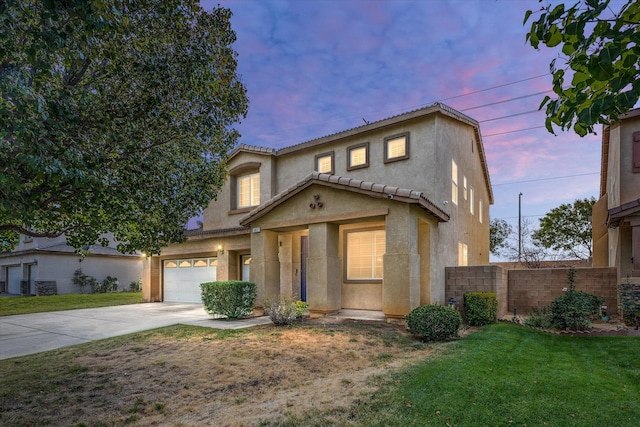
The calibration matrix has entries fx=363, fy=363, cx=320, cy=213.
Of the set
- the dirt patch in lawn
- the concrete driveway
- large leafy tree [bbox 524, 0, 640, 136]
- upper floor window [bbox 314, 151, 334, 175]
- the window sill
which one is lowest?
the concrete driveway

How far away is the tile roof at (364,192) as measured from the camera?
35.6ft

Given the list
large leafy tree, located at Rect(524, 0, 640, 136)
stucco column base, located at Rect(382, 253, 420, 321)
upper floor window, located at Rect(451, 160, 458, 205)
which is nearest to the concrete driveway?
stucco column base, located at Rect(382, 253, 420, 321)

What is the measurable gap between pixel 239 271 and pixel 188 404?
462 inches

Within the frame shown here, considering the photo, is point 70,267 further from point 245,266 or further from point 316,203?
point 316,203

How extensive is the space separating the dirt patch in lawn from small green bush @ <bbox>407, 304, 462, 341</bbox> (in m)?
0.40

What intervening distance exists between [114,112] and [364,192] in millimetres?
7249

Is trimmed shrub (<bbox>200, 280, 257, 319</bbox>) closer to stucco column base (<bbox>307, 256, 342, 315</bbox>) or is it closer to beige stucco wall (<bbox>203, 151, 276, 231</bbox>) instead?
stucco column base (<bbox>307, 256, 342, 315</bbox>)

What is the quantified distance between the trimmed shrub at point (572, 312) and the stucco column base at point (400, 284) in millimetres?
4344

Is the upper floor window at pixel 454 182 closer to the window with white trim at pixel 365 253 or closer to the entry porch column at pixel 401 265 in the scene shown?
the window with white trim at pixel 365 253

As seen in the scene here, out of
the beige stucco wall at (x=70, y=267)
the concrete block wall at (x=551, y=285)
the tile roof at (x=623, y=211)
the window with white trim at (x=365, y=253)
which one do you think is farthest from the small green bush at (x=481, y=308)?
the beige stucco wall at (x=70, y=267)

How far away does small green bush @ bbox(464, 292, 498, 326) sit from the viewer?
1155 cm

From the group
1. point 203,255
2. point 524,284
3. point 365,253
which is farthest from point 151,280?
point 524,284

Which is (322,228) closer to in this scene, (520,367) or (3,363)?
(520,367)

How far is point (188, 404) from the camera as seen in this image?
5.47m
